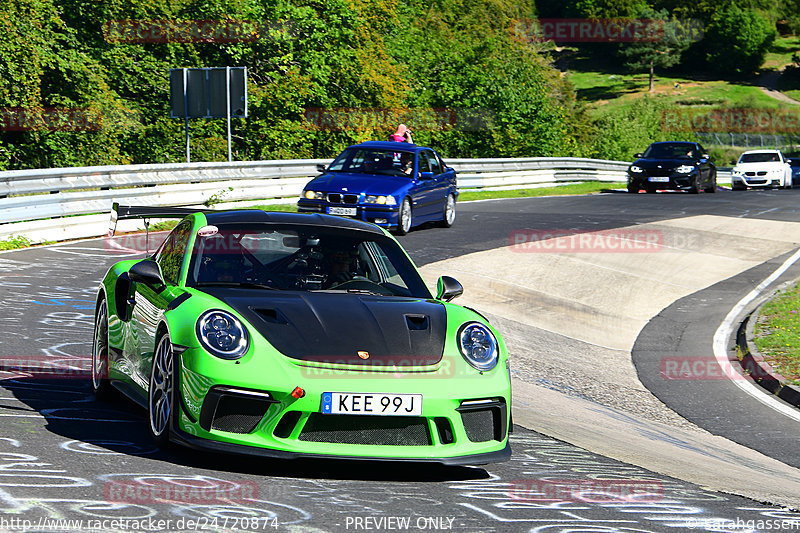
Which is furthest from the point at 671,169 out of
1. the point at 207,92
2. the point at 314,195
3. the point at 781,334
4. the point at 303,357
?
the point at 303,357

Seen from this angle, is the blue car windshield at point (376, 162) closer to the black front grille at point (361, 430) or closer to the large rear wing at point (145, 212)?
the large rear wing at point (145, 212)

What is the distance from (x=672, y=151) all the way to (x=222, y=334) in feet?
99.8

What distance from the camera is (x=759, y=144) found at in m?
90.9

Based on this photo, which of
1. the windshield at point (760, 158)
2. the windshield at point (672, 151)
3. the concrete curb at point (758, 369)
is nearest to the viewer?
the concrete curb at point (758, 369)

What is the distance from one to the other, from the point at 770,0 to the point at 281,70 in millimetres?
148831

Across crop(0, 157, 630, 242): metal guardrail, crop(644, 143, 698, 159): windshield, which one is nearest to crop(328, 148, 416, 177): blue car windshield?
crop(0, 157, 630, 242): metal guardrail

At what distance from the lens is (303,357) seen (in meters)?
5.43

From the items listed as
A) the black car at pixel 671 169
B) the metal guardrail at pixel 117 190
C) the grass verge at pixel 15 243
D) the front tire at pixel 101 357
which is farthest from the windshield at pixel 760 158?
the front tire at pixel 101 357

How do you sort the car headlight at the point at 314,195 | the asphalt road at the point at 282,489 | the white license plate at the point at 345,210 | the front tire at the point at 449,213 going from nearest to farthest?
the asphalt road at the point at 282,489 → the white license plate at the point at 345,210 → the car headlight at the point at 314,195 → the front tire at the point at 449,213

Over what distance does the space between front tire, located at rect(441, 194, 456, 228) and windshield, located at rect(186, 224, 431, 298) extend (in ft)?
48.4

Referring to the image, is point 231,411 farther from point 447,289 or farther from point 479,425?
point 447,289

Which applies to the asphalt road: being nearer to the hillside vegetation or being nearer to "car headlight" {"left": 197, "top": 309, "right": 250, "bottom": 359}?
"car headlight" {"left": 197, "top": 309, "right": 250, "bottom": 359}

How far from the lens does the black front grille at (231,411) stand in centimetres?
527

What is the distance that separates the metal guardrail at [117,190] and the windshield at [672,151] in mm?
13467
